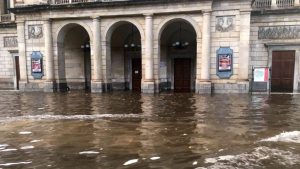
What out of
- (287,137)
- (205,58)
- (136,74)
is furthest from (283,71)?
(287,137)

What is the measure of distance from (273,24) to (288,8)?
129 centimetres

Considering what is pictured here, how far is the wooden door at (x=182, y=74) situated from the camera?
22.8 meters

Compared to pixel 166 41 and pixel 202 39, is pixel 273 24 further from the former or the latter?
pixel 166 41

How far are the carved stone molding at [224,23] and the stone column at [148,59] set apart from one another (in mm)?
4307

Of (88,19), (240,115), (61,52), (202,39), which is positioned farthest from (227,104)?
(61,52)

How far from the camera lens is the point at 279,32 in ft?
63.4

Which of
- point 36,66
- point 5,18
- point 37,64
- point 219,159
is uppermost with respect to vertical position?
point 5,18

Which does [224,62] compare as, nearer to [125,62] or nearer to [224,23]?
[224,23]

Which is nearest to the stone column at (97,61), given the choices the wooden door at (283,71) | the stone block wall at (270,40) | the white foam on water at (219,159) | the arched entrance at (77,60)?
the arched entrance at (77,60)

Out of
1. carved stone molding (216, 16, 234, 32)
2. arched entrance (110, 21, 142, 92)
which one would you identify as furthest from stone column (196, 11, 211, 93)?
arched entrance (110, 21, 142, 92)

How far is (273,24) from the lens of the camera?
1933cm

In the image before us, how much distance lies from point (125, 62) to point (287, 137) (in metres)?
17.3

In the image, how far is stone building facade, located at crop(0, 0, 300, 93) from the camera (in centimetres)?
1834

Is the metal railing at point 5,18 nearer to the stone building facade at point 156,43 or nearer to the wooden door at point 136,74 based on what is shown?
the stone building facade at point 156,43
